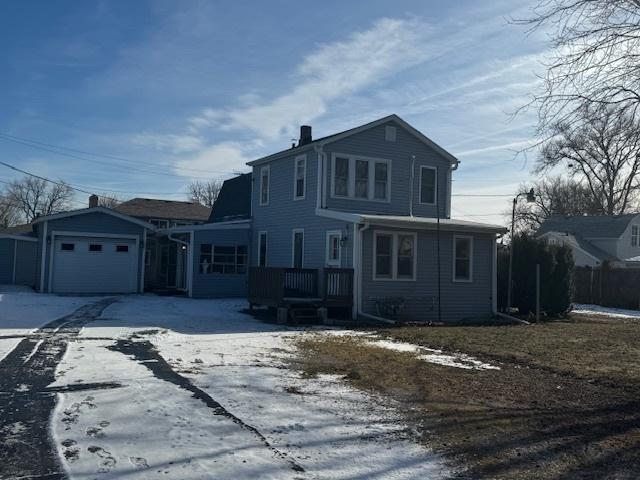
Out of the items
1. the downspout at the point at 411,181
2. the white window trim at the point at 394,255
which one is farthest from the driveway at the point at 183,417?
the downspout at the point at 411,181

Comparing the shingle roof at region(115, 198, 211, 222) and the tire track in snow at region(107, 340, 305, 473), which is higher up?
the shingle roof at region(115, 198, 211, 222)

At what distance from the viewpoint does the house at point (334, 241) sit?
17.9 meters

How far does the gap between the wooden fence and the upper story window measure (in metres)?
14.4

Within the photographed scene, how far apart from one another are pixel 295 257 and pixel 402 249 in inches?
171

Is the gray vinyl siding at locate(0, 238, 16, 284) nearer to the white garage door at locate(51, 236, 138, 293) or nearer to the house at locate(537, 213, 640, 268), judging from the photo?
the white garage door at locate(51, 236, 138, 293)

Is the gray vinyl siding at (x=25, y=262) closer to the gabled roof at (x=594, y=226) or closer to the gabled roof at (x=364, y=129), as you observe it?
the gabled roof at (x=364, y=129)

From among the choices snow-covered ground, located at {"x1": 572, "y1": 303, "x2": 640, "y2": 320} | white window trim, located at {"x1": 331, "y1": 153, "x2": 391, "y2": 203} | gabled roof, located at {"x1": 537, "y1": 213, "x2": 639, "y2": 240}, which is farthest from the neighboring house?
gabled roof, located at {"x1": 537, "y1": 213, "x2": 639, "y2": 240}

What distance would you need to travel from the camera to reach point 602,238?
4266 centimetres

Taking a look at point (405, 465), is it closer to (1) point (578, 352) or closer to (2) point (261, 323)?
(1) point (578, 352)

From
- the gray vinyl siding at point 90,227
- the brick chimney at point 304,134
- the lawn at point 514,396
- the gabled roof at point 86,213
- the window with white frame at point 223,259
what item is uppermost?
the brick chimney at point 304,134

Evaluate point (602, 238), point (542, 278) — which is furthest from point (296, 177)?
point (602, 238)

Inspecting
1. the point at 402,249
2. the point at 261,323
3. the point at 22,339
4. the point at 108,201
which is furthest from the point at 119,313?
the point at 108,201

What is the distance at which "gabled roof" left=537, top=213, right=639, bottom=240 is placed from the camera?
42.3 metres

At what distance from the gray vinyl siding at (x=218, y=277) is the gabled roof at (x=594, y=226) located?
2825 cm
